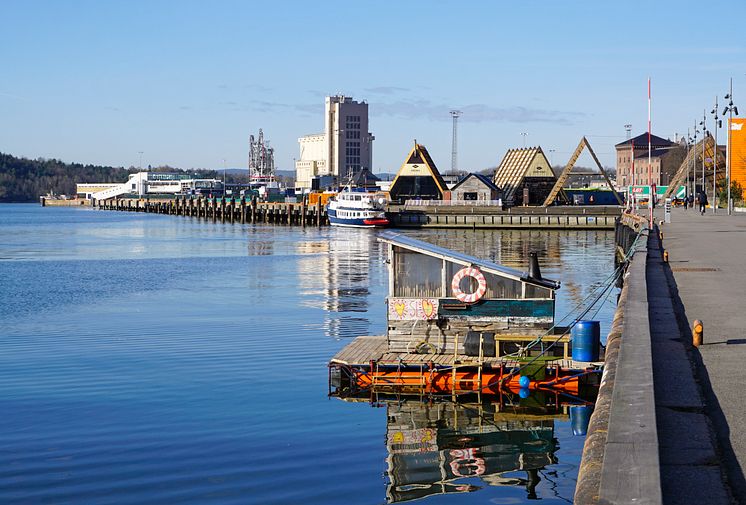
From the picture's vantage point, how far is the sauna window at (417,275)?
23.9 metres

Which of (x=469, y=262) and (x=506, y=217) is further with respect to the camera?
(x=506, y=217)

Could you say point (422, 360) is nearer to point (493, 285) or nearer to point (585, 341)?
point (493, 285)

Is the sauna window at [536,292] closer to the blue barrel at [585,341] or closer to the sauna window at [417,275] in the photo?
the blue barrel at [585,341]

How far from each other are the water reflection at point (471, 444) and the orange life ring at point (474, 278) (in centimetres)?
258

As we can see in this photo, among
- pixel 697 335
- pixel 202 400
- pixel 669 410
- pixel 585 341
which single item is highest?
pixel 697 335

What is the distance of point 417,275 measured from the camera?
24.0m

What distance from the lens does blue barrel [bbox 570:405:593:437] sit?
20109 millimetres

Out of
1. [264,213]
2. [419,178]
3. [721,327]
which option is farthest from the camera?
[264,213]

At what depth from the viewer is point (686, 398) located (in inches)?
496

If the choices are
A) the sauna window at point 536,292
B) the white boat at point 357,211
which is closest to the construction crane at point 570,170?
the white boat at point 357,211

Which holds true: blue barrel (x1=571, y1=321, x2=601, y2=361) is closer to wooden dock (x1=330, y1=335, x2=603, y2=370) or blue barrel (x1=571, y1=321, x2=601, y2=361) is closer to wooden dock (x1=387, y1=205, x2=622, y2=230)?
wooden dock (x1=330, y1=335, x2=603, y2=370)

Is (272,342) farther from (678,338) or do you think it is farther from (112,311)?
(678,338)

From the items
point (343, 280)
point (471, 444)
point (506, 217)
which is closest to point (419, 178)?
point (506, 217)

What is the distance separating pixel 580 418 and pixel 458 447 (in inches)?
121
